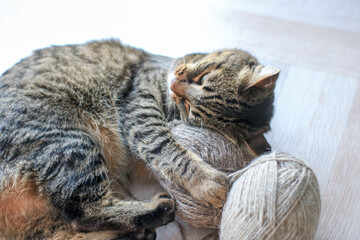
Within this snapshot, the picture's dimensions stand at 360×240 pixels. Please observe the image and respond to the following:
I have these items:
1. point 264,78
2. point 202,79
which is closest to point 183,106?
point 202,79

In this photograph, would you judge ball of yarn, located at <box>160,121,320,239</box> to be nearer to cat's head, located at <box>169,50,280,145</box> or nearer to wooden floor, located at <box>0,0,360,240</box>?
cat's head, located at <box>169,50,280,145</box>

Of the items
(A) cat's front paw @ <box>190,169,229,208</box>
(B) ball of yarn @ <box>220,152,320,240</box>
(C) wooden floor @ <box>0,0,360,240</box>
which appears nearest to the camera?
(B) ball of yarn @ <box>220,152,320,240</box>

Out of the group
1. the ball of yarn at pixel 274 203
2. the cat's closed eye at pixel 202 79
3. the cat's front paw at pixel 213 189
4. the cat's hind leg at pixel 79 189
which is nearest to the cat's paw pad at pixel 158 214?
the cat's hind leg at pixel 79 189

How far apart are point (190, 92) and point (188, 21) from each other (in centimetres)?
102

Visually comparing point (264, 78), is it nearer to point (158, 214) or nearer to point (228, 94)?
point (228, 94)

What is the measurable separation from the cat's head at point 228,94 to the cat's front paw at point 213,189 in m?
0.19

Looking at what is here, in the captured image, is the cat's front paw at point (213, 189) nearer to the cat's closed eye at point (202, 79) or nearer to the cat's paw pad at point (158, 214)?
the cat's paw pad at point (158, 214)

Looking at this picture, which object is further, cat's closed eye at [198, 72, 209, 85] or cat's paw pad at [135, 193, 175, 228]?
cat's closed eye at [198, 72, 209, 85]

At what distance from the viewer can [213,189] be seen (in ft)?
4.27

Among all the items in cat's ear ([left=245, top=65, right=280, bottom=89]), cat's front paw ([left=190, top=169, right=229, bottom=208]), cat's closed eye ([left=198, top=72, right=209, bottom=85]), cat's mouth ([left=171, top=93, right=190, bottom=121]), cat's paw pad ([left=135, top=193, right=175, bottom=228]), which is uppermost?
cat's ear ([left=245, top=65, right=280, bottom=89])

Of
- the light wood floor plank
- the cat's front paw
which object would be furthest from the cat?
the light wood floor plank

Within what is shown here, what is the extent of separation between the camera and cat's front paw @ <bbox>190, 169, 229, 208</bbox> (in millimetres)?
1304

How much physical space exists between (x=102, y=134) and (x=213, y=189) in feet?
1.97

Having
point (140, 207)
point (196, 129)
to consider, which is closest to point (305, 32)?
point (196, 129)
